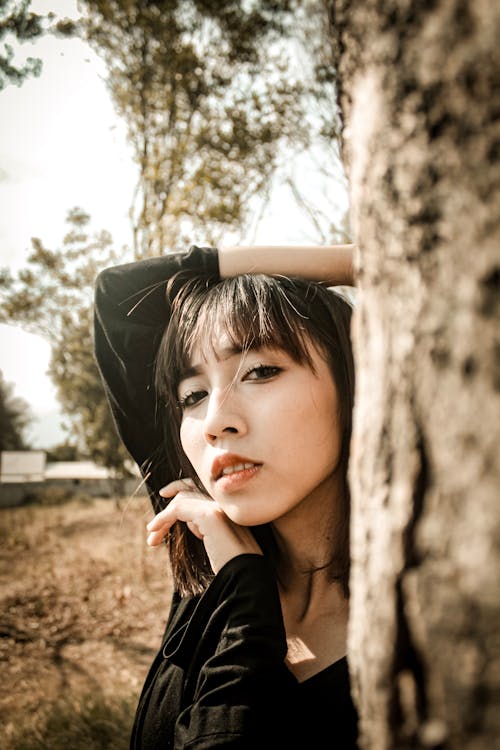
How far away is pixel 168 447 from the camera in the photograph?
2.05 meters

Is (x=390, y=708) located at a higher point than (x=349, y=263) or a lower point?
lower

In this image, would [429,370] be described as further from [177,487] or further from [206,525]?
[177,487]

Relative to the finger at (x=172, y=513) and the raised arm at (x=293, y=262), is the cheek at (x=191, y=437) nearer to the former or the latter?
the finger at (x=172, y=513)

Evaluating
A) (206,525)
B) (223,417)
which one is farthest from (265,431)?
(206,525)

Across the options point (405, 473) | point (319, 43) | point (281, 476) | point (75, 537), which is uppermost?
point (319, 43)

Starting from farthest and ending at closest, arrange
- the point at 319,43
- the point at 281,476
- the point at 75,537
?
the point at 75,537
the point at 319,43
the point at 281,476

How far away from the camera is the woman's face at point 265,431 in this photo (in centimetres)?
146

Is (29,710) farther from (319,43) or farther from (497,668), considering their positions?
(319,43)

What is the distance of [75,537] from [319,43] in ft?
29.3

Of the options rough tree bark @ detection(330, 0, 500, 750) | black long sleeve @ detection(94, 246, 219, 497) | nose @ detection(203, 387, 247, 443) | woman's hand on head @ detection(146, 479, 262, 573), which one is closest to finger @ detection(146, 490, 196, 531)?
woman's hand on head @ detection(146, 479, 262, 573)

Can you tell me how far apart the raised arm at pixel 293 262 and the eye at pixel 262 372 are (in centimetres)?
46

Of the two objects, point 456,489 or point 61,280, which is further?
point 61,280

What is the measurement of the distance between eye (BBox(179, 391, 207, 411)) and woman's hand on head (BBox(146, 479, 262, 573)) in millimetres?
373

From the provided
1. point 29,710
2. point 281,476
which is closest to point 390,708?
point 281,476
